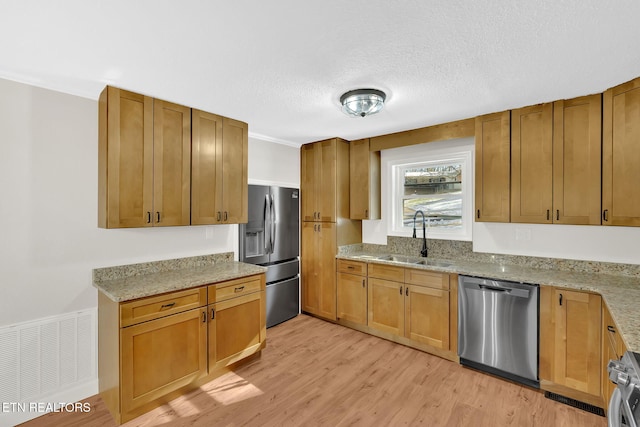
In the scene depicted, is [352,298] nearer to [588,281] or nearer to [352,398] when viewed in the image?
[352,398]

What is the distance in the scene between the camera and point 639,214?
7.28ft

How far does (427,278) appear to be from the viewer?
3.11 metres

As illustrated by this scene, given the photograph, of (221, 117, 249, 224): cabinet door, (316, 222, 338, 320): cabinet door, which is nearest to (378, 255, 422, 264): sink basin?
(316, 222, 338, 320): cabinet door

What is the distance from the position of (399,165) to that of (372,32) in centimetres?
253

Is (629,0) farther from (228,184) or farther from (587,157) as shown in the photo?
(228,184)

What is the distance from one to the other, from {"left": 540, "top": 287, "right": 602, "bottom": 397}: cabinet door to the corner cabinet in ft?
7.41

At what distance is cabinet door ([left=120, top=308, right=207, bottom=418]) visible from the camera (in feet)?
6.94

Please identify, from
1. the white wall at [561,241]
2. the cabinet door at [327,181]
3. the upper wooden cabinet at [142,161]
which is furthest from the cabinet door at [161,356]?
the white wall at [561,241]

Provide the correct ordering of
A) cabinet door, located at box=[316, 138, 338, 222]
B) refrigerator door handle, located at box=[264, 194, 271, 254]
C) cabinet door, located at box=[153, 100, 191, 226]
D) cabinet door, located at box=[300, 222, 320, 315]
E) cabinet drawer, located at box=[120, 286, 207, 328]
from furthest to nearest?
cabinet door, located at box=[300, 222, 320, 315], cabinet door, located at box=[316, 138, 338, 222], refrigerator door handle, located at box=[264, 194, 271, 254], cabinet door, located at box=[153, 100, 191, 226], cabinet drawer, located at box=[120, 286, 207, 328]

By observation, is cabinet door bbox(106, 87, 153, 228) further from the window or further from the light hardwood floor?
the window

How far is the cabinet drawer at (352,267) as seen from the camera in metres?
3.66

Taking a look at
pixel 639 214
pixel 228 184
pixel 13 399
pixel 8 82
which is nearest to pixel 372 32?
pixel 228 184

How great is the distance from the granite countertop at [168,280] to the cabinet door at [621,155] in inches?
120

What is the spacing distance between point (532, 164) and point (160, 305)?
3400 mm
